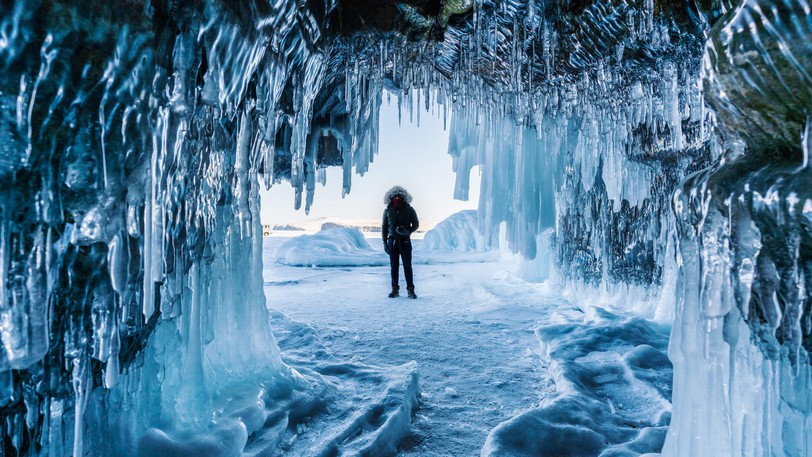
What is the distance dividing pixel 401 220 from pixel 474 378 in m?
3.27

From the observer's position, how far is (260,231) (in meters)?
3.11

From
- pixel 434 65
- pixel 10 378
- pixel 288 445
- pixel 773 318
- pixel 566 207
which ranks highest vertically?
pixel 434 65

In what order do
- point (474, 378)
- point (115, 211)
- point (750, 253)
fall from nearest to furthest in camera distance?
point (750, 253) → point (115, 211) → point (474, 378)

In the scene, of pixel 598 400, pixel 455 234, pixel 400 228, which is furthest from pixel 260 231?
pixel 455 234

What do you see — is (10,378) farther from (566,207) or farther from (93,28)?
(566,207)

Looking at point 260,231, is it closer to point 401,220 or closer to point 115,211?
point 115,211

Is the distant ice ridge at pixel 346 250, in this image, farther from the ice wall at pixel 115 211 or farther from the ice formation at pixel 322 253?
the ice wall at pixel 115 211

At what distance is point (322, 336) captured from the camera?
4.03m

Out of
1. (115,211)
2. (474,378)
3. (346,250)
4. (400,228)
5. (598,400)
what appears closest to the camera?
(115,211)

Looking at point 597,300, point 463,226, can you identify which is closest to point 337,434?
point 597,300

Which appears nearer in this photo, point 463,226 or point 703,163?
point 703,163

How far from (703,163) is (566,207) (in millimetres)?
2305

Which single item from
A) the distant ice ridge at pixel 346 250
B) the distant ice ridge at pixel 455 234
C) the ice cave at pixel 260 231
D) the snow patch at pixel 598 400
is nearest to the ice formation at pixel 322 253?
the distant ice ridge at pixel 346 250

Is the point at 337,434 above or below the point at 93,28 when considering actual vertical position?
below
